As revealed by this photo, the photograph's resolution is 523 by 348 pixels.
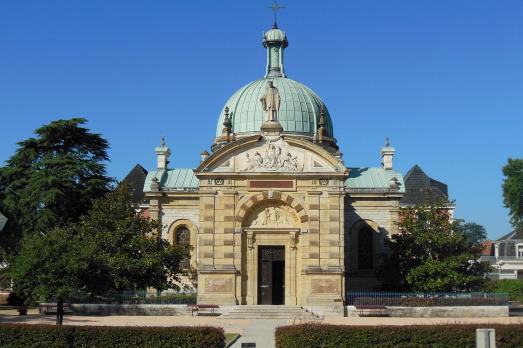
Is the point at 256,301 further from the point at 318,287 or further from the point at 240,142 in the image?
the point at 240,142

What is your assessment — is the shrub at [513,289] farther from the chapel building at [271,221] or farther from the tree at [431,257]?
the chapel building at [271,221]

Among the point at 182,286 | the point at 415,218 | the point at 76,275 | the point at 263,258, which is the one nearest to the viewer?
the point at 76,275

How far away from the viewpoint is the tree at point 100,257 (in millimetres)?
27984

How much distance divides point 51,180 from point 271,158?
45.6 feet

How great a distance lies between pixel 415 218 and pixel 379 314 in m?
8.22

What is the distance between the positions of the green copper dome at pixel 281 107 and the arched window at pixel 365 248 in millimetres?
7879

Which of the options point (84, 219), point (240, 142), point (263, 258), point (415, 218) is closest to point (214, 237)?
point (263, 258)

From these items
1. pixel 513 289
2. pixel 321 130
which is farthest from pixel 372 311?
pixel 513 289

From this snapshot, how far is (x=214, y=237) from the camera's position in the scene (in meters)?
36.6

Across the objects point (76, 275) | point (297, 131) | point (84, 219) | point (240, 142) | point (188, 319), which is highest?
point (297, 131)

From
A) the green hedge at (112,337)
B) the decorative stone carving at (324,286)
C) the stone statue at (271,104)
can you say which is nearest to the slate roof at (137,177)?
the stone statue at (271,104)

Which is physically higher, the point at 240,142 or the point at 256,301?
the point at 240,142

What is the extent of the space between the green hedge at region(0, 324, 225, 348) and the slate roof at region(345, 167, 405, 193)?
89.0ft

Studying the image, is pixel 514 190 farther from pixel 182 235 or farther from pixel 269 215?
pixel 269 215
